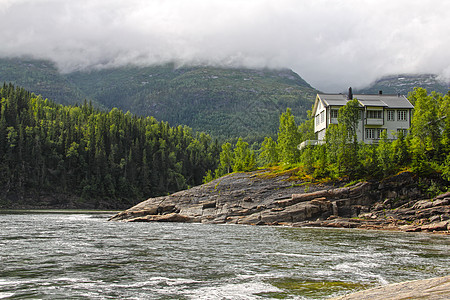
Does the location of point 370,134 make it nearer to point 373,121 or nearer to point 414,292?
point 373,121

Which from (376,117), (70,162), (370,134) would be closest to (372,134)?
(370,134)

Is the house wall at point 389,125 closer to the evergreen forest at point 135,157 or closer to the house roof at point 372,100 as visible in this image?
the house roof at point 372,100

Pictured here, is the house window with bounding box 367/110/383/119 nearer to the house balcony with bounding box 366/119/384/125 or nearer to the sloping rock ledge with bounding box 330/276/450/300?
the house balcony with bounding box 366/119/384/125

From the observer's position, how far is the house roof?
87775 mm

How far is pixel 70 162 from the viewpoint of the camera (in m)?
175

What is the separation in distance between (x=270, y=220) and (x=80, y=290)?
1905 inches

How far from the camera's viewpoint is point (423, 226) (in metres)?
54.1

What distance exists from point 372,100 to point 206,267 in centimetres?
7510

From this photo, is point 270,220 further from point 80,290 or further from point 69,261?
point 80,290

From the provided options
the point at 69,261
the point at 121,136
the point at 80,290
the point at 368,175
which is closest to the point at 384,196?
the point at 368,175

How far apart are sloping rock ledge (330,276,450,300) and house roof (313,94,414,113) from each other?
7432cm

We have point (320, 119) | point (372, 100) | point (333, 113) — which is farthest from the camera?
point (320, 119)

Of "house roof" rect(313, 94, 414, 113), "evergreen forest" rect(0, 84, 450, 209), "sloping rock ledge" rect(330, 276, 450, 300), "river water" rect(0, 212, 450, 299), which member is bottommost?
"river water" rect(0, 212, 450, 299)

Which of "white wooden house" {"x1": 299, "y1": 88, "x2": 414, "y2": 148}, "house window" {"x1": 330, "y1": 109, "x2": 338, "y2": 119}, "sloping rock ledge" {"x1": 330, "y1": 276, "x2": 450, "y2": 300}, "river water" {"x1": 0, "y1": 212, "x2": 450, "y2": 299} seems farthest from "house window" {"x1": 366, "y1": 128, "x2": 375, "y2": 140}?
"sloping rock ledge" {"x1": 330, "y1": 276, "x2": 450, "y2": 300}
